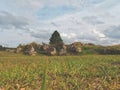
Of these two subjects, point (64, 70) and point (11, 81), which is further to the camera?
point (64, 70)

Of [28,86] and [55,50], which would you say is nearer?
[28,86]

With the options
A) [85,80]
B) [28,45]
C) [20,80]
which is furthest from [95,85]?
[28,45]

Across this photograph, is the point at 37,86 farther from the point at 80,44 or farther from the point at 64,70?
the point at 80,44

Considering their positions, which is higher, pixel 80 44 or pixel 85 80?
pixel 80 44

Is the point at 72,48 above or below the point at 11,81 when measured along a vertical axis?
above

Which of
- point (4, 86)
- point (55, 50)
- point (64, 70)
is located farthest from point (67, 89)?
point (55, 50)

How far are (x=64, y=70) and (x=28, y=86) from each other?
3.38 meters

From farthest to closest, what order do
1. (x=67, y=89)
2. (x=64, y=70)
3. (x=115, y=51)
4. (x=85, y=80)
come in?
(x=115, y=51) → (x=64, y=70) → (x=85, y=80) → (x=67, y=89)

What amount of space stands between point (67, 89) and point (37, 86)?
1250 millimetres

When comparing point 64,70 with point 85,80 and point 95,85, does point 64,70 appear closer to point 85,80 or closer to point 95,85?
point 85,80

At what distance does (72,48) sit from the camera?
45.2 meters

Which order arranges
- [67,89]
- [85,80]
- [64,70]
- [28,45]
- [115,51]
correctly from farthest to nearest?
1. [28,45]
2. [115,51]
3. [64,70]
4. [85,80]
5. [67,89]

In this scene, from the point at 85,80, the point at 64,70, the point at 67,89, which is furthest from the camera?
the point at 64,70

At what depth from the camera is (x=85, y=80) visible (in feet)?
40.2
